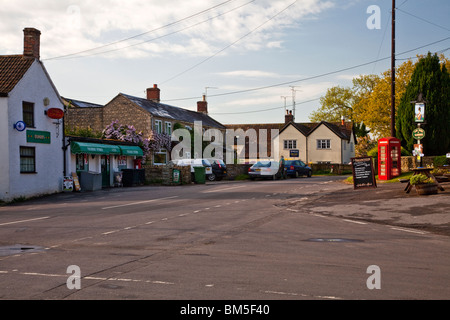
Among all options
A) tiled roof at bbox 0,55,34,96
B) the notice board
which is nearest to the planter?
the notice board

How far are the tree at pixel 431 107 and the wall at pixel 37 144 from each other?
2235 centimetres

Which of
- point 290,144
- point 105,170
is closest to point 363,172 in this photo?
point 105,170

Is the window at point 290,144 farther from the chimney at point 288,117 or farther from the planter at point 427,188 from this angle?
the planter at point 427,188

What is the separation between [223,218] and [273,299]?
352 inches

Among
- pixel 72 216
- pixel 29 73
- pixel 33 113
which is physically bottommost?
pixel 72 216

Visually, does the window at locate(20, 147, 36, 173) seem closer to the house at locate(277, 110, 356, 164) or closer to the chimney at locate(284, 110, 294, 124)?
the house at locate(277, 110, 356, 164)

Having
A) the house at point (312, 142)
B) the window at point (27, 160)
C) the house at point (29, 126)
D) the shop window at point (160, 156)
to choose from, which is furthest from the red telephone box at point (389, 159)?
the house at point (312, 142)

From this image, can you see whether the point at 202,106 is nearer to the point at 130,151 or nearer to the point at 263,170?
the point at 263,170

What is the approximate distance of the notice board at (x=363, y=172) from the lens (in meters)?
23.2

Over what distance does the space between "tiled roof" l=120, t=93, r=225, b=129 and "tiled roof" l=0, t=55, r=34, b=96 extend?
78.4 ft
